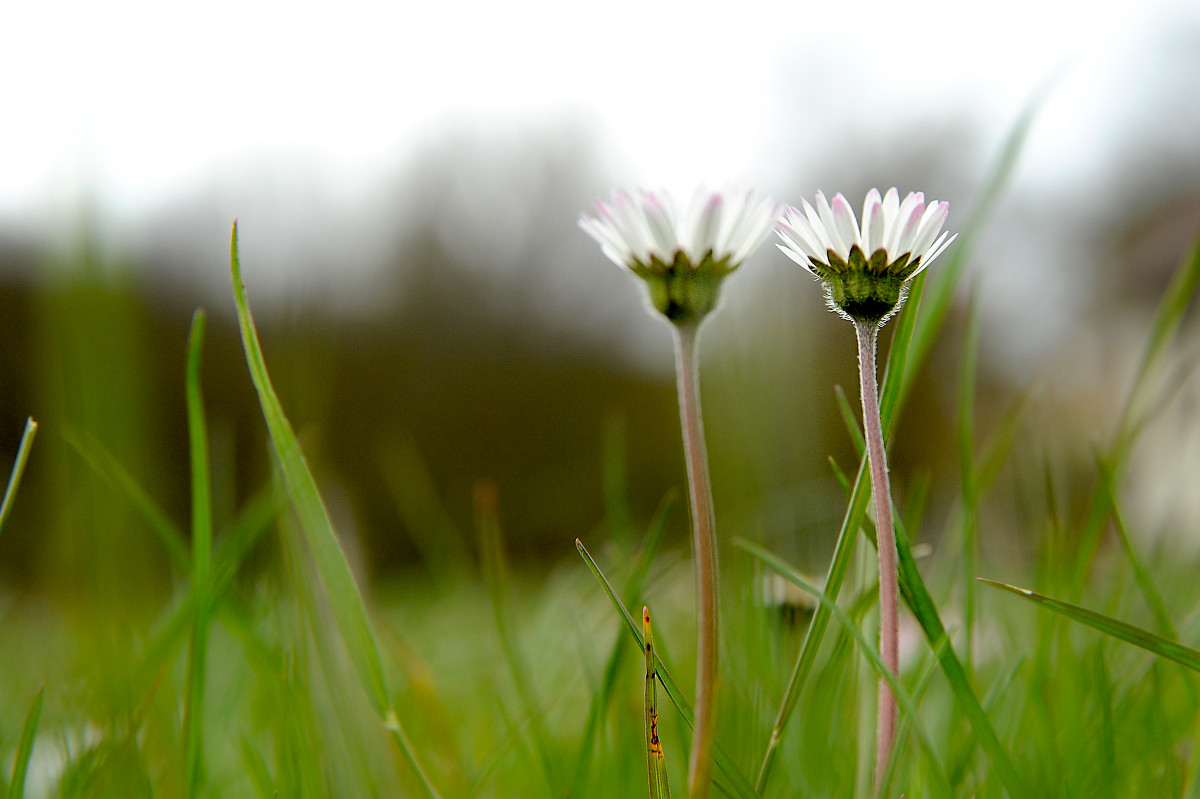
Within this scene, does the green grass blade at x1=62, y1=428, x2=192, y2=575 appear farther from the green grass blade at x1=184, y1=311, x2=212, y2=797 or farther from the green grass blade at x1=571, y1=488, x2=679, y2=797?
the green grass blade at x1=571, y1=488, x2=679, y2=797

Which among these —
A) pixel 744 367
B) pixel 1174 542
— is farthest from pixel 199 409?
pixel 1174 542

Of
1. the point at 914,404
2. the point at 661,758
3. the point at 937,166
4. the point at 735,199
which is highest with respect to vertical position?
the point at 937,166

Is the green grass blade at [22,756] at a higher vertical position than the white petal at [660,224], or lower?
lower

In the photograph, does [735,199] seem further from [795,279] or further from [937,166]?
[937,166]

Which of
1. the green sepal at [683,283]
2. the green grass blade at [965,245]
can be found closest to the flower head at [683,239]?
the green sepal at [683,283]

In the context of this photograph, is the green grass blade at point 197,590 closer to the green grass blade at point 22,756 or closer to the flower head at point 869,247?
the green grass blade at point 22,756

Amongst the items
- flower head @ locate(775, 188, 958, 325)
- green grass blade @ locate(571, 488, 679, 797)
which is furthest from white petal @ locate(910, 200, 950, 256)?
green grass blade @ locate(571, 488, 679, 797)

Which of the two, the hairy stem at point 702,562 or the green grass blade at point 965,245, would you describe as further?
the green grass blade at point 965,245
